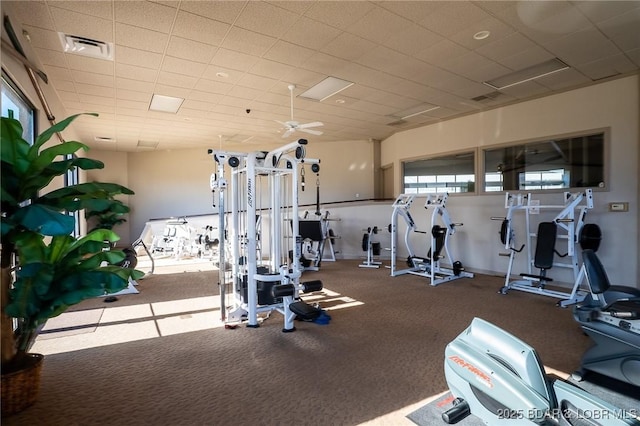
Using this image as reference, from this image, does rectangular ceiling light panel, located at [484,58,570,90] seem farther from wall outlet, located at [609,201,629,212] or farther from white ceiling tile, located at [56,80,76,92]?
white ceiling tile, located at [56,80,76,92]

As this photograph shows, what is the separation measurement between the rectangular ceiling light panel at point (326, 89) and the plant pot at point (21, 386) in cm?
441

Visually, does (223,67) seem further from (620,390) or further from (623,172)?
(623,172)

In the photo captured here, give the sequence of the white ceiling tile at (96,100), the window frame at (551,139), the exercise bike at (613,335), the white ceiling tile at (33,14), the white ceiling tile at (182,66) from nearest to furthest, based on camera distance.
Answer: the exercise bike at (613,335) < the white ceiling tile at (33,14) < the white ceiling tile at (182,66) < the window frame at (551,139) < the white ceiling tile at (96,100)

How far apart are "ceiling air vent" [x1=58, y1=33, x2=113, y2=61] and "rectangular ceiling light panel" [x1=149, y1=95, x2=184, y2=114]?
1.51 m

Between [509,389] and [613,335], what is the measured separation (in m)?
1.53

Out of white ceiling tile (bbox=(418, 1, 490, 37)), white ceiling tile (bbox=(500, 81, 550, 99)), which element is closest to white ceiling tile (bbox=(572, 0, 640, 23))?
white ceiling tile (bbox=(418, 1, 490, 37))

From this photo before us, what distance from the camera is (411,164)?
7.87 m

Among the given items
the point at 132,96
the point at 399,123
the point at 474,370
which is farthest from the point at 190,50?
the point at 399,123

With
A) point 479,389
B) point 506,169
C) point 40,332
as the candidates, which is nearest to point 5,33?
point 40,332

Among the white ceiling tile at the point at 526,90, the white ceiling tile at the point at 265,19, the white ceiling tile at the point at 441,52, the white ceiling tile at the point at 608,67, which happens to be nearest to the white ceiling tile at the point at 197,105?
the white ceiling tile at the point at 265,19

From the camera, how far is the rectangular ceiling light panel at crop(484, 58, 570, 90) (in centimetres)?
435

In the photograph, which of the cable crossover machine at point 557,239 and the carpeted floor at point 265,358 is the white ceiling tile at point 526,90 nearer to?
the cable crossover machine at point 557,239

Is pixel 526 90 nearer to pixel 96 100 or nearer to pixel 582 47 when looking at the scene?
pixel 582 47

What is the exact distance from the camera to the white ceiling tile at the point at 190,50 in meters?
3.61
